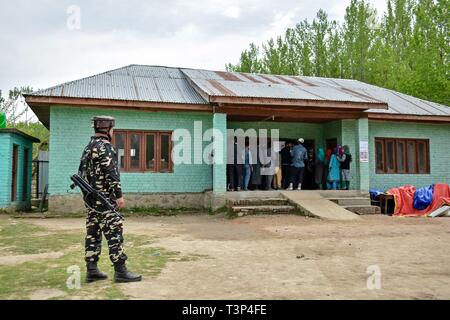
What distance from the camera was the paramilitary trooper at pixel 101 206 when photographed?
414 cm

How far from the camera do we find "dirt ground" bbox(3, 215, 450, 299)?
392cm

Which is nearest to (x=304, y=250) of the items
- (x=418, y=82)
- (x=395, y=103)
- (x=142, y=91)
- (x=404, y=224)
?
(x=404, y=224)

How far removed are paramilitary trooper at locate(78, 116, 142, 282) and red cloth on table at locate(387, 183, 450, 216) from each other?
10.3m

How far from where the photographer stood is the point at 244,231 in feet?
27.7

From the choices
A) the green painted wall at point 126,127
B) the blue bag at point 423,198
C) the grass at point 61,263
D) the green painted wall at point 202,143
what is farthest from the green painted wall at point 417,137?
the grass at point 61,263

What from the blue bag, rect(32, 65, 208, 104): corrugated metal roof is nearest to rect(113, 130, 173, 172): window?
rect(32, 65, 208, 104): corrugated metal roof

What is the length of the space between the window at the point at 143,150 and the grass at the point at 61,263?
4.26m

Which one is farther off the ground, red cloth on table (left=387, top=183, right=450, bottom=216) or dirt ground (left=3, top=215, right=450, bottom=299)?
red cloth on table (left=387, top=183, right=450, bottom=216)

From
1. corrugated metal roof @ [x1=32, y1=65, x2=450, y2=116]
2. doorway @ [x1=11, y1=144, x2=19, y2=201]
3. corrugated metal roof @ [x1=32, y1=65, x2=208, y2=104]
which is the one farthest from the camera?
doorway @ [x1=11, y1=144, x2=19, y2=201]

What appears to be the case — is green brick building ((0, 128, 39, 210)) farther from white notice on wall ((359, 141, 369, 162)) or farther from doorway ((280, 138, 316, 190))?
white notice on wall ((359, 141, 369, 162))

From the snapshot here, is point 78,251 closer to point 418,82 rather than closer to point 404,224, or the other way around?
point 404,224

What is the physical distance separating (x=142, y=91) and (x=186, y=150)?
7.82 feet

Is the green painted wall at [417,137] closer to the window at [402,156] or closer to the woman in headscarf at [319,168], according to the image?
the window at [402,156]

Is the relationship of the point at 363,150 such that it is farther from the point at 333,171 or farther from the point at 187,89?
the point at 187,89
